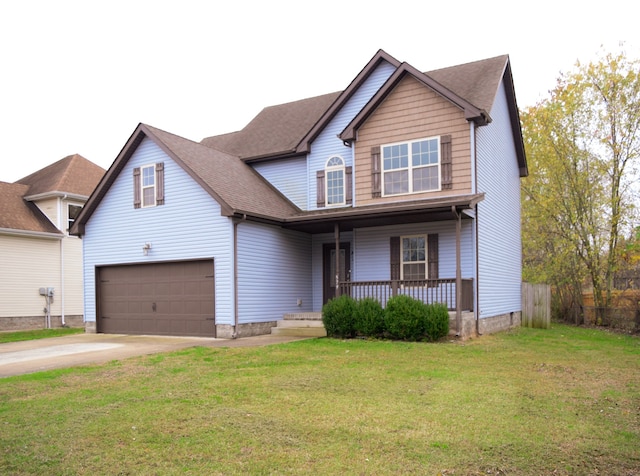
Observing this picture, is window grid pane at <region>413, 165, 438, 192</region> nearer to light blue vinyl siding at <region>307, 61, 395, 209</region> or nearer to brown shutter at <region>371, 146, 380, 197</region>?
brown shutter at <region>371, 146, 380, 197</region>

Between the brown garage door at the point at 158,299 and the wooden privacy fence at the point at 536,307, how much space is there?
40.4 ft

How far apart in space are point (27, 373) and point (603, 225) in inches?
854

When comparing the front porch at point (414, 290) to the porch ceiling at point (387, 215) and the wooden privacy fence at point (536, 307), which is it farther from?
the wooden privacy fence at point (536, 307)

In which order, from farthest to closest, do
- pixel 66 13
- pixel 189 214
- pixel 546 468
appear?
pixel 189 214 → pixel 66 13 → pixel 546 468

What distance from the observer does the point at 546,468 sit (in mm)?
4801

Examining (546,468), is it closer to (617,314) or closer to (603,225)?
(617,314)

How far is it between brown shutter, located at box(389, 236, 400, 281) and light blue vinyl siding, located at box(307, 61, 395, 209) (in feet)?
9.63

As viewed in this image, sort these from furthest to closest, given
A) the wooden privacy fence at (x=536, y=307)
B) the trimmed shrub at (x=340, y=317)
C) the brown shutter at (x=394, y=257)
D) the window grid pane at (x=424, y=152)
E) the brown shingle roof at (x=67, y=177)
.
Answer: the brown shingle roof at (x=67, y=177) < the wooden privacy fence at (x=536, y=307) < the brown shutter at (x=394, y=257) < the window grid pane at (x=424, y=152) < the trimmed shrub at (x=340, y=317)

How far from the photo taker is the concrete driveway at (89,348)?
11.1 metres

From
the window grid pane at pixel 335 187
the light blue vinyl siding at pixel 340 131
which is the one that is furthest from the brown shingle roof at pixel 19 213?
the window grid pane at pixel 335 187

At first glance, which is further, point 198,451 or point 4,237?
point 4,237

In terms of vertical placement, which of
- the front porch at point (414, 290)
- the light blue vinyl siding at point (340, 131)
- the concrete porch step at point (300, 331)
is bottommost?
the concrete porch step at point (300, 331)

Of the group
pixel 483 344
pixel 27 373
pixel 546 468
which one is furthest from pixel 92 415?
pixel 483 344

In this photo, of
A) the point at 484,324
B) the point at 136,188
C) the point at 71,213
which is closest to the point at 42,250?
the point at 71,213
